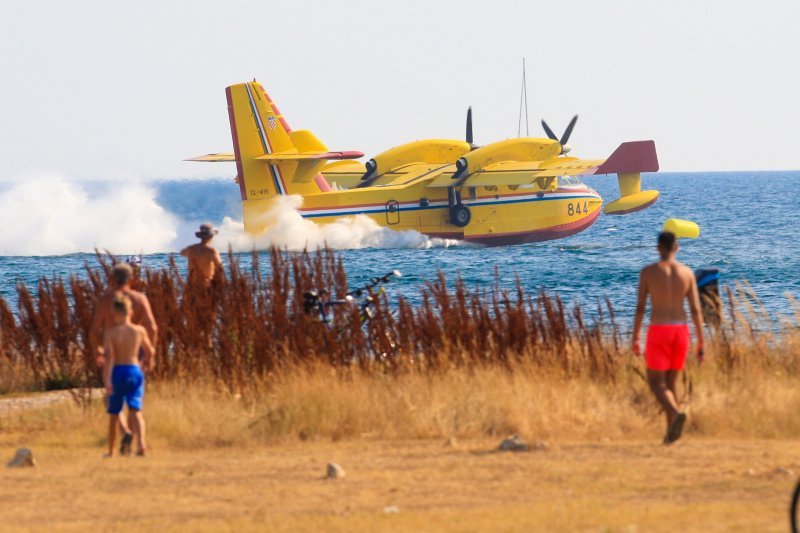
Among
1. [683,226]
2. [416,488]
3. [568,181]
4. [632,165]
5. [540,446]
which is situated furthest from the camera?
[568,181]

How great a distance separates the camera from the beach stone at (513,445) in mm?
9695

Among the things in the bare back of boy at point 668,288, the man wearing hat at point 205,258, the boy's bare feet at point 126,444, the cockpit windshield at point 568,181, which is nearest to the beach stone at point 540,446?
the bare back of boy at point 668,288

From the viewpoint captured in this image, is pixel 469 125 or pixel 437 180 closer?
pixel 437 180

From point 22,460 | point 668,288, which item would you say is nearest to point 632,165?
point 668,288

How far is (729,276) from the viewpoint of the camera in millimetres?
38125

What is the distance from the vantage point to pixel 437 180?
47656 millimetres

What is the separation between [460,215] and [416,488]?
41564 millimetres

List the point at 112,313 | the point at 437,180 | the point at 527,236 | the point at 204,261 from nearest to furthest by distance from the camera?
the point at 112,313 → the point at 204,261 → the point at 437,180 → the point at 527,236

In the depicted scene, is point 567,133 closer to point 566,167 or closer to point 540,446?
point 566,167

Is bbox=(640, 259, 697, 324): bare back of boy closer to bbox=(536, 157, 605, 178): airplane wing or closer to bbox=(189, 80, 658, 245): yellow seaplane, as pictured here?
bbox=(189, 80, 658, 245): yellow seaplane

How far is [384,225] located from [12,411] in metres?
36.3

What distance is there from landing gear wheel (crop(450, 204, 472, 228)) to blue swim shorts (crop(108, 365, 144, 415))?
40421 millimetres

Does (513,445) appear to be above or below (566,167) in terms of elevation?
below

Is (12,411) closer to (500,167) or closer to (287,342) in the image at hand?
(287,342)
